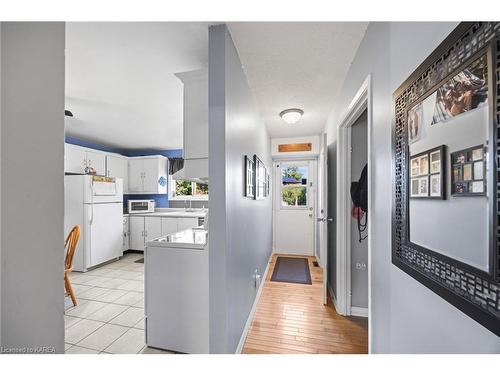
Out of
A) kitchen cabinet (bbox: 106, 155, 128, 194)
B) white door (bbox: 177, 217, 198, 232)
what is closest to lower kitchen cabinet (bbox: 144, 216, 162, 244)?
white door (bbox: 177, 217, 198, 232)

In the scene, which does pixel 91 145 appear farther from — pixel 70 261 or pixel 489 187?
pixel 489 187

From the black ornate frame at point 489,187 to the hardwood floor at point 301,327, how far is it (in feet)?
4.31

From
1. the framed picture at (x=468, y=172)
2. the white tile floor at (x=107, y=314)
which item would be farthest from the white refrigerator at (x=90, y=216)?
the framed picture at (x=468, y=172)

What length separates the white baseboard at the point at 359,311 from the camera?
2.22 meters

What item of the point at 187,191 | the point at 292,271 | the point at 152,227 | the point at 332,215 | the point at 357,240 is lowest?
the point at 292,271

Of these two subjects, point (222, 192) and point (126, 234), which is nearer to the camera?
point (222, 192)

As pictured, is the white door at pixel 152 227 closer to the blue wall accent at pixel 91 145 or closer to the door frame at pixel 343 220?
the blue wall accent at pixel 91 145

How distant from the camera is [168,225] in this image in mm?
4449

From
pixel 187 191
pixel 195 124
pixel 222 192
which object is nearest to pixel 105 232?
pixel 187 191

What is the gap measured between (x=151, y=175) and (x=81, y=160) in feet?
4.32

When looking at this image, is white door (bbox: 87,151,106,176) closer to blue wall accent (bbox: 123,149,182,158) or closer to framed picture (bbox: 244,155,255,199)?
blue wall accent (bbox: 123,149,182,158)

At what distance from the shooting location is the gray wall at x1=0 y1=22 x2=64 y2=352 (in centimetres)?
55

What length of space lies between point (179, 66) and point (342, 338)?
2742 millimetres
